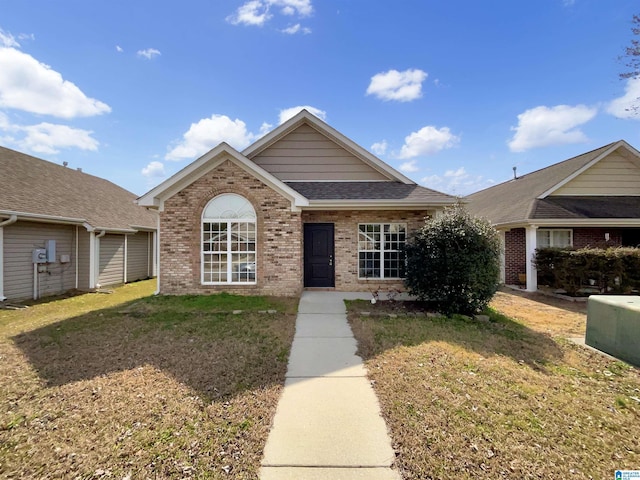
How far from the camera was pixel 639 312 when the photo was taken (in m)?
4.94

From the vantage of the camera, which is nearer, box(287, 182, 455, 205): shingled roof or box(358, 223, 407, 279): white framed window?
box(287, 182, 455, 205): shingled roof

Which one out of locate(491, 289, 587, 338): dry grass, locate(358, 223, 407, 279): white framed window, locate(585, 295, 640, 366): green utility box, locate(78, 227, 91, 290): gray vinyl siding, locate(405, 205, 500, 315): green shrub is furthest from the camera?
locate(78, 227, 91, 290): gray vinyl siding

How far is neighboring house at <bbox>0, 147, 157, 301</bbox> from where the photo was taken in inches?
363

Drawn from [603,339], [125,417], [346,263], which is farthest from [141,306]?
[603,339]

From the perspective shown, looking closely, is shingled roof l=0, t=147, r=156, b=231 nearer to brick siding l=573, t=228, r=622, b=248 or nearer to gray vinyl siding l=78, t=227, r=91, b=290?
gray vinyl siding l=78, t=227, r=91, b=290

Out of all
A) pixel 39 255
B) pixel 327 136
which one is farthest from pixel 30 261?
pixel 327 136

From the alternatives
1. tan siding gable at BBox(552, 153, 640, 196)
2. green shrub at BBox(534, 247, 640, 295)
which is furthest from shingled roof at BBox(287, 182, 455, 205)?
tan siding gable at BBox(552, 153, 640, 196)

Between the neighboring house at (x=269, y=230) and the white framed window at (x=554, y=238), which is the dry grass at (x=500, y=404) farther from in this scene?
the white framed window at (x=554, y=238)

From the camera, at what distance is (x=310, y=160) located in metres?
11.0

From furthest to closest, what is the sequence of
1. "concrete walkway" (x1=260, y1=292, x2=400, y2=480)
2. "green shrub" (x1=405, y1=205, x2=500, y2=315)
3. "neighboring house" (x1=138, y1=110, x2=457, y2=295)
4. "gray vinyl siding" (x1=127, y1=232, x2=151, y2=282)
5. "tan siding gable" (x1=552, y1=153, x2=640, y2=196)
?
1. "gray vinyl siding" (x1=127, y1=232, x2=151, y2=282)
2. "tan siding gable" (x1=552, y1=153, x2=640, y2=196)
3. "neighboring house" (x1=138, y1=110, x2=457, y2=295)
4. "green shrub" (x1=405, y1=205, x2=500, y2=315)
5. "concrete walkway" (x1=260, y1=292, x2=400, y2=480)

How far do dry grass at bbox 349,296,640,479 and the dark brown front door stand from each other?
396cm

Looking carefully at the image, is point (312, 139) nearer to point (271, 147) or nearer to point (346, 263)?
point (271, 147)

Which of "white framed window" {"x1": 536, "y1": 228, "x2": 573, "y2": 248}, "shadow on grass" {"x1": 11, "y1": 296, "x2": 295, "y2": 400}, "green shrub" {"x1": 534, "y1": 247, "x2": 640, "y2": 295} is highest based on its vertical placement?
"white framed window" {"x1": 536, "y1": 228, "x2": 573, "y2": 248}

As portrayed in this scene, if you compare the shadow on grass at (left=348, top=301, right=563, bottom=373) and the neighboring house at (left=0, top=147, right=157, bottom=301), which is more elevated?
the neighboring house at (left=0, top=147, right=157, bottom=301)
